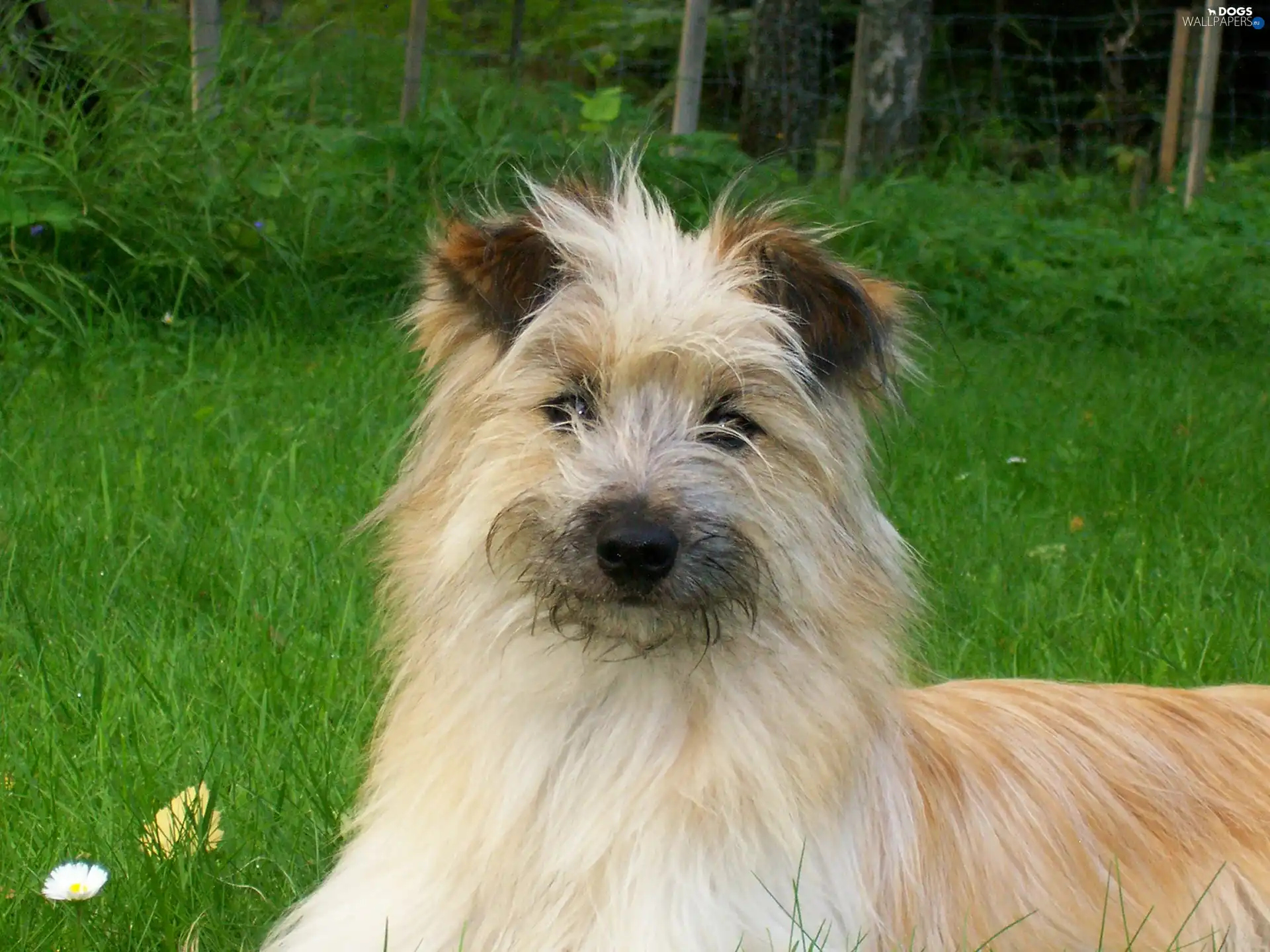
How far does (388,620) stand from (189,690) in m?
1.04

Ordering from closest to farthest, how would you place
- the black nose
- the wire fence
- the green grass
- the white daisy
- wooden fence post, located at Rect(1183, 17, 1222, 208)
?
the black nose, the white daisy, the green grass, wooden fence post, located at Rect(1183, 17, 1222, 208), the wire fence

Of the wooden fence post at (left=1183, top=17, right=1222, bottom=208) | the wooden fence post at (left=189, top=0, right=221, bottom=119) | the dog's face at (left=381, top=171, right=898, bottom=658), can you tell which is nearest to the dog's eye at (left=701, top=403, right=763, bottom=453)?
the dog's face at (left=381, top=171, right=898, bottom=658)

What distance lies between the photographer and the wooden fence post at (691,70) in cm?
1080

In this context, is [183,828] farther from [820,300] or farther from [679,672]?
[820,300]

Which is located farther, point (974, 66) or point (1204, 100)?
point (974, 66)

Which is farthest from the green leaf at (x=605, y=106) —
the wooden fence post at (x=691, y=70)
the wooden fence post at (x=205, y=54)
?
the wooden fence post at (x=205, y=54)

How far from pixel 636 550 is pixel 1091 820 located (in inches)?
46.8

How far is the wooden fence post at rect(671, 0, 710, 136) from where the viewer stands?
35.4 feet

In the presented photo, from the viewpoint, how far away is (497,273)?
284 cm

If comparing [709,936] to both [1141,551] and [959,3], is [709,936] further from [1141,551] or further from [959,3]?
[959,3]

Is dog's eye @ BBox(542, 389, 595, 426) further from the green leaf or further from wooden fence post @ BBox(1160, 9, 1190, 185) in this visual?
wooden fence post @ BBox(1160, 9, 1190, 185)

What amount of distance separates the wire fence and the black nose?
12.0 metres

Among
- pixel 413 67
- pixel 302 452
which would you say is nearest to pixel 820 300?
pixel 302 452
